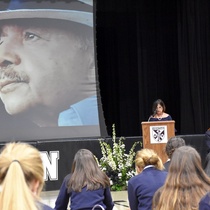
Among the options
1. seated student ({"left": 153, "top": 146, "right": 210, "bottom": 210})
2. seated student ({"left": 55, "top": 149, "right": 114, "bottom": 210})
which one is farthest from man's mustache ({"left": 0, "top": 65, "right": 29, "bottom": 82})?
seated student ({"left": 153, "top": 146, "right": 210, "bottom": 210})

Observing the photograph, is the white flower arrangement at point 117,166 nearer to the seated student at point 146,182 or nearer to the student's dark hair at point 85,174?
the student's dark hair at point 85,174

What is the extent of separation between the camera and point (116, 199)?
8.11 meters

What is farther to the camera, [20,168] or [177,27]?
[177,27]

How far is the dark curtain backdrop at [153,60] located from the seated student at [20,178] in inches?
439

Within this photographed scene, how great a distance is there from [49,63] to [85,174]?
270 inches

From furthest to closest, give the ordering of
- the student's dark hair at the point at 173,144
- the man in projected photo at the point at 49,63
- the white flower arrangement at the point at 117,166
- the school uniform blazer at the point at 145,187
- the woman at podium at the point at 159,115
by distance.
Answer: the man in projected photo at the point at 49,63 → the woman at podium at the point at 159,115 → the white flower arrangement at the point at 117,166 → the student's dark hair at the point at 173,144 → the school uniform blazer at the point at 145,187

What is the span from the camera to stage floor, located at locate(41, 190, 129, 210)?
7539 mm

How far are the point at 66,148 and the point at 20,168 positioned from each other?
762 cm

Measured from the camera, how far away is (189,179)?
2715 mm

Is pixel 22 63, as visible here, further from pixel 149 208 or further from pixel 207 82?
pixel 149 208

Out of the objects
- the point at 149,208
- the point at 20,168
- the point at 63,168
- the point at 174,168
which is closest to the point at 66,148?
the point at 63,168

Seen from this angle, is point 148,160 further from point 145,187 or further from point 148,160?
point 145,187

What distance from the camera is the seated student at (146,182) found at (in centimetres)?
364

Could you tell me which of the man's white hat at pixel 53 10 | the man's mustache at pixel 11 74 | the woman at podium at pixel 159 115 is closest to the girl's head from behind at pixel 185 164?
the woman at podium at pixel 159 115
